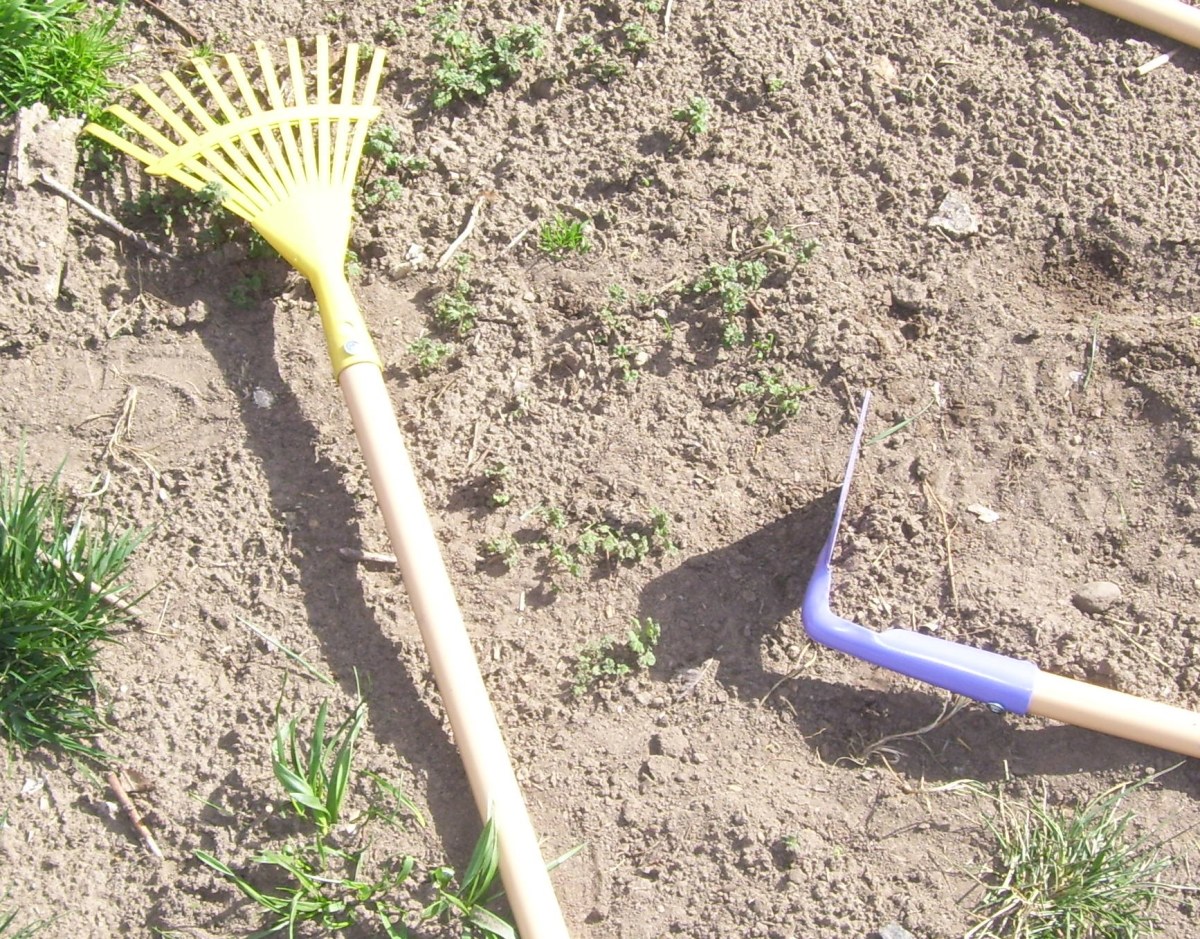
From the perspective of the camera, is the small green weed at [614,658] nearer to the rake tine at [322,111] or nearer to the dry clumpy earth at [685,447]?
the dry clumpy earth at [685,447]

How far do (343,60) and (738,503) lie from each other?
1.40 meters

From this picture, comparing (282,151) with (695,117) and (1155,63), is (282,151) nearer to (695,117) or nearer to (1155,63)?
(695,117)

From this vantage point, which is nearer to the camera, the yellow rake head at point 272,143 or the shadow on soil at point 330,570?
the shadow on soil at point 330,570

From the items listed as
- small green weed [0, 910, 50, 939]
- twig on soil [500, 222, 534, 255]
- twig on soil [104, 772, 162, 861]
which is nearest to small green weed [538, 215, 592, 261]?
twig on soil [500, 222, 534, 255]

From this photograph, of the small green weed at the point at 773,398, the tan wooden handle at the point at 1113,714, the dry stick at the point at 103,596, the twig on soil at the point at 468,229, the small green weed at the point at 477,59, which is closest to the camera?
the tan wooden handle at the point at 1113,714

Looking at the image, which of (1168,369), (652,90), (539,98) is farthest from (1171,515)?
(539,98)

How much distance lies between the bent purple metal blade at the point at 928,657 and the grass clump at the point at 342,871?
70 cm

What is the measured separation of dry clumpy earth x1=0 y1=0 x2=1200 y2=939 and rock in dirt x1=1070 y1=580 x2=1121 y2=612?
0.06 feet

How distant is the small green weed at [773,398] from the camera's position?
239cm

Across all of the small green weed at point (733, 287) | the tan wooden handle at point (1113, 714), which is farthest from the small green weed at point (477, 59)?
the tan wooden handle at point (1113, 714)

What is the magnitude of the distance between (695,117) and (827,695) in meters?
1.30

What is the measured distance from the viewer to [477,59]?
2664 mm

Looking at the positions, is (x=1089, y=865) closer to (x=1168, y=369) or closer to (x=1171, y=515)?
(x=1171, y=515)

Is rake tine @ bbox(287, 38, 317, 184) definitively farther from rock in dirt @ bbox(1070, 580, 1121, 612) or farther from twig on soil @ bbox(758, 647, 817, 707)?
rock in dirt @ bbox(1070, 580, 1121, 612)
